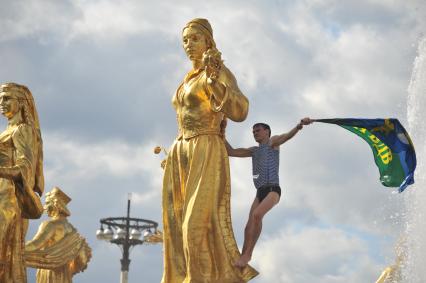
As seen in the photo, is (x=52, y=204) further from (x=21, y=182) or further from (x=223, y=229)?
(x=223, y=229)

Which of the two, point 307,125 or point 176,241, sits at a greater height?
point 307,125

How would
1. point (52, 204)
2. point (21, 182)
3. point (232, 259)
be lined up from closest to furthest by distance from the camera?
1. point (232, 259)
2. point (21, 182)
3. point (52, 204)

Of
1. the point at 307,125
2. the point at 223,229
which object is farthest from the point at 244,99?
the point at 223,229

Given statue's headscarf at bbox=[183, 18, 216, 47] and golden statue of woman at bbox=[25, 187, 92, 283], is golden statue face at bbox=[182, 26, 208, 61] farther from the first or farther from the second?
golden statue of woman at bbox=[25, 187, 92, 283]

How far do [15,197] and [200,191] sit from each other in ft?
11.0

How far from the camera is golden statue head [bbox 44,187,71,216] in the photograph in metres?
18.9

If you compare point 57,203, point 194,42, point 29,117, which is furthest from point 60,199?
point 194,42

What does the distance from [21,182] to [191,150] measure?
2966 mm

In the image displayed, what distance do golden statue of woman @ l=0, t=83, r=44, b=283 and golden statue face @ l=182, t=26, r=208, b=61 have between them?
9.69 feet

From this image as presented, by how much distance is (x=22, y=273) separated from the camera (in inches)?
567

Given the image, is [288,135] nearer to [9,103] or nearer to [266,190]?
[266,190]

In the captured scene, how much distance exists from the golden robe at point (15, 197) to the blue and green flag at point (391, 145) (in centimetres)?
454

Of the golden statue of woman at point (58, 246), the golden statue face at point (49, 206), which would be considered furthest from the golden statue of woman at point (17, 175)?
the golden statue face at point (49, 206)

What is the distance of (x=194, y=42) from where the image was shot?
1320 cm
